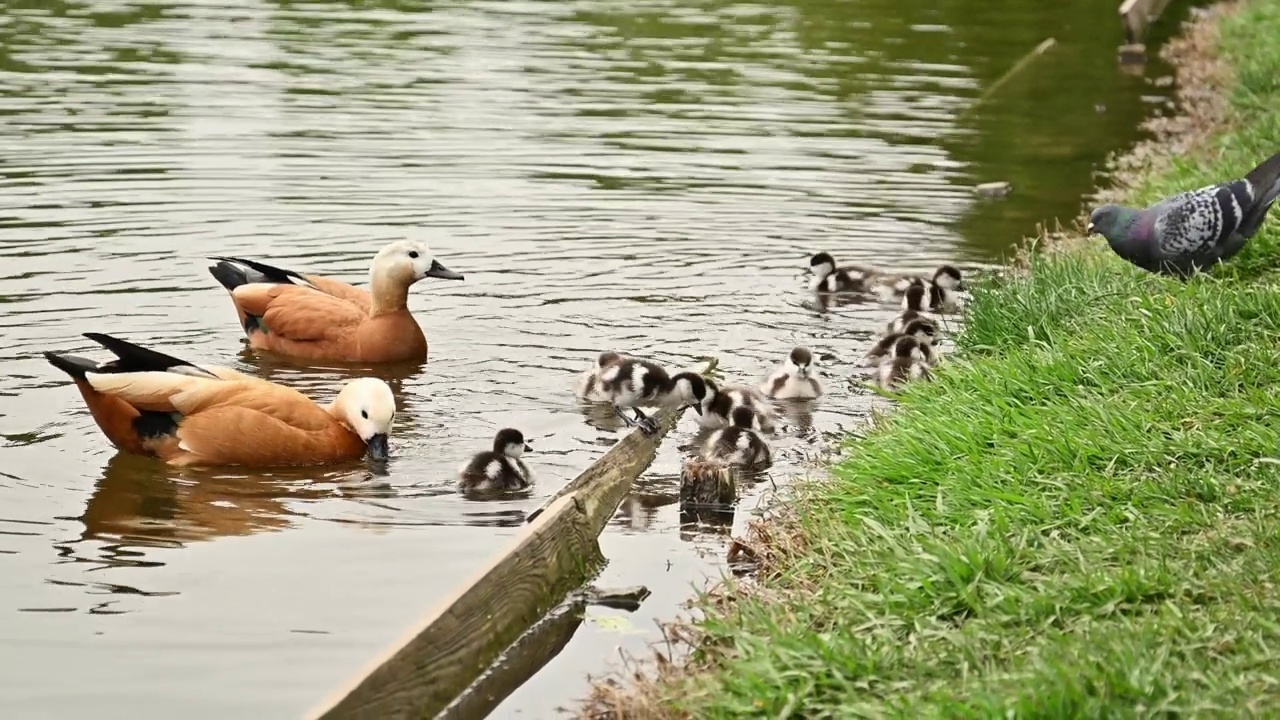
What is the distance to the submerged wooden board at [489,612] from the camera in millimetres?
4574

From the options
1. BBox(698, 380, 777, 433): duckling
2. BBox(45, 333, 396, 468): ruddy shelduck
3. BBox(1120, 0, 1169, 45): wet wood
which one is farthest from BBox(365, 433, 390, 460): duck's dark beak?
BBox(1120, 0, 1169, 45): wet wood

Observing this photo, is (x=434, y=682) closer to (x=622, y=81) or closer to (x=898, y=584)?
(x=898, y=584)

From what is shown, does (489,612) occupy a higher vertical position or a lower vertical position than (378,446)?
higher

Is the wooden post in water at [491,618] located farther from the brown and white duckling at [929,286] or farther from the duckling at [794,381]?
the brown and white duckling at [929,286]

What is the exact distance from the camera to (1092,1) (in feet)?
87.6

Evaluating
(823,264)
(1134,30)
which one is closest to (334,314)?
(823,264)

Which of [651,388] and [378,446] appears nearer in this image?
[378,446]

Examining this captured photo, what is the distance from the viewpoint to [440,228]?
12.9m

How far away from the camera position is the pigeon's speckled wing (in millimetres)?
8336

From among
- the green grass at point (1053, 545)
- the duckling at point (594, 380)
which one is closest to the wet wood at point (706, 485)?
the green grass at point (1053, 545)

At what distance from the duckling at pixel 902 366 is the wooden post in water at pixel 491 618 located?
8.07 ft

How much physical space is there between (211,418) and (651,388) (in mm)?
2162

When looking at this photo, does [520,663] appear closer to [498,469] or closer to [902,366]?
[498,469]

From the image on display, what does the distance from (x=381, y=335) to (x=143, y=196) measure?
4.42 m
